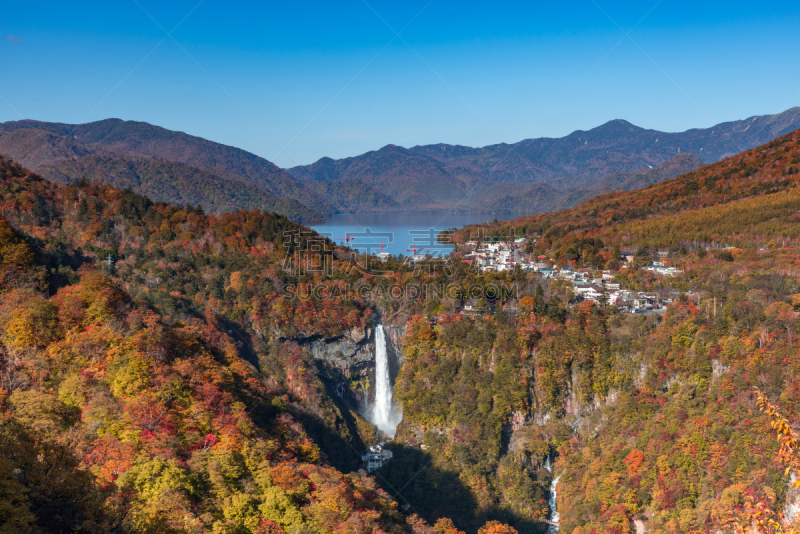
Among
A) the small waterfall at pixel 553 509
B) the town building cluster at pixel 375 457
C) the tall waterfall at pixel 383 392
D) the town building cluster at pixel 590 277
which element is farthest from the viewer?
the tall waterfall at pixel 383 392

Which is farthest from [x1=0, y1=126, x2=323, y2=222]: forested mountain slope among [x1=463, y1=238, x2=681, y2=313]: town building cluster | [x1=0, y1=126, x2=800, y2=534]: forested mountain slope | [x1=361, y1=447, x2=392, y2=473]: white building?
[x1=361, y1=447, x2=392, y2=473]: white building

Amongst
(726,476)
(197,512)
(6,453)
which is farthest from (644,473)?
(6,453)

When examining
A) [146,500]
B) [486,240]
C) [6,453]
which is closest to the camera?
[6,453]

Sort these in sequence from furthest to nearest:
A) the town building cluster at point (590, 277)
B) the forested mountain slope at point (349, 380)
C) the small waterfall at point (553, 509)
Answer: the town building cluster at point (590, 277) → the small waterfall at point (553, 509) → the forested mountain slope at point (349, 380)

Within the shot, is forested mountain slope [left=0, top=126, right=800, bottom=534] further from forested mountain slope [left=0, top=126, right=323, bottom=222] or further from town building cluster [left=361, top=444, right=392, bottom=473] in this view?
forested mountain slope [left=0, top=126, right=323, bottom=222]

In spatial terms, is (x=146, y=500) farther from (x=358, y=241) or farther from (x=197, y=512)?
(x=358, y=241)

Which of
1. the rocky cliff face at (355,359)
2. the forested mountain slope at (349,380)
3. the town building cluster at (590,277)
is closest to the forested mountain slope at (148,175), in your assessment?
the town building cluster at (590,277)

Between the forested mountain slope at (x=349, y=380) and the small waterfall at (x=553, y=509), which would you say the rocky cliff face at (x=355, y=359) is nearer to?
the forested mountain slope at (x=349, y=380)
